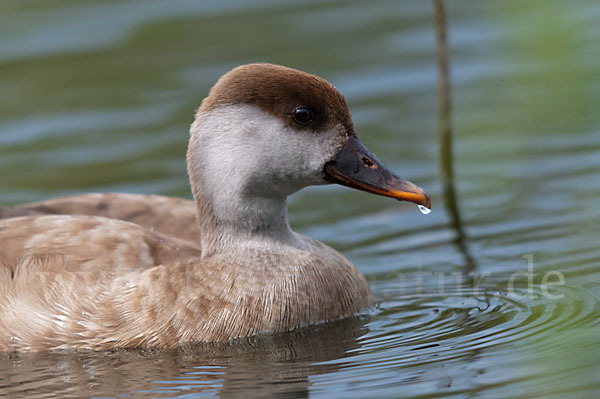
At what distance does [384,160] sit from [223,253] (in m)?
3.38

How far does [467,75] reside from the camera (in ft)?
35.6

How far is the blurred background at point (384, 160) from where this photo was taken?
446 centimetres

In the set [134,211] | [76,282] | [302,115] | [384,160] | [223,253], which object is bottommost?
[76,282]

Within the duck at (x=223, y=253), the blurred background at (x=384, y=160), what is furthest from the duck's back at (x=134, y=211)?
the blurred background at (x=384, y=160)

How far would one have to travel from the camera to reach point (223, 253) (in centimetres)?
583

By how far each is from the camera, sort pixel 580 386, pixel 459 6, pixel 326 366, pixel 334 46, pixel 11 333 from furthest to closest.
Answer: pixel 459 6 → pixel 334 46 → pixel 11 333 → pixel 326 366 → pixel 580 386

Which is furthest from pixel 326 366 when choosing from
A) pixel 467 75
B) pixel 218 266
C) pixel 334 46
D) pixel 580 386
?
pixel 334 46

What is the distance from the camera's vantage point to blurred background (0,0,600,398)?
4.46 m

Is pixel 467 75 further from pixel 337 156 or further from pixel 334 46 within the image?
pixel 337 156

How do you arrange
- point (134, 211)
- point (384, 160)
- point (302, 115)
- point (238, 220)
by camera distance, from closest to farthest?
1. point (302, 115)
2. point (238, 220)
3. point (134, 211)
4. point (384, 160)

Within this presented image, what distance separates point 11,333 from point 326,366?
5.92 feet

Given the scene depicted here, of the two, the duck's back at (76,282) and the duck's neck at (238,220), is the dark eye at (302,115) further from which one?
the duck's back at (76,282)

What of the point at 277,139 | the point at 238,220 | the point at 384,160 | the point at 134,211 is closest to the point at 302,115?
the point at 277,139

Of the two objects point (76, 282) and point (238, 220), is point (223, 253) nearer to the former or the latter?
point (238, 220)
